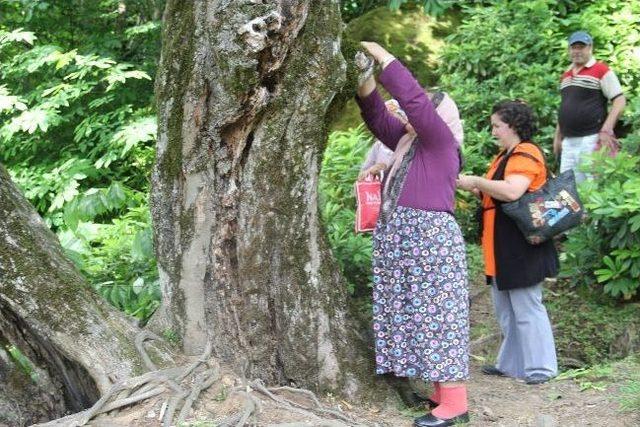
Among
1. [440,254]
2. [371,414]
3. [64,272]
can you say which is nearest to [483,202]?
[440,254]

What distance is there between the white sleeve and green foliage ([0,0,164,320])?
4.62 meters

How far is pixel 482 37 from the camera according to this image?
10758 mm

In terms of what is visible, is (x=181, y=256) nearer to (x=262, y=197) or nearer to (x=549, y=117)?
(x=262, y=197)

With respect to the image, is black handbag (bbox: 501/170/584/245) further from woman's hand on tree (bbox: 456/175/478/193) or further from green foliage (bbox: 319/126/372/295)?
green foliage (bbox: 319/126/372/295)

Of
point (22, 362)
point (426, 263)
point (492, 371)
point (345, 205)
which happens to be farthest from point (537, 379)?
point (22, 362)

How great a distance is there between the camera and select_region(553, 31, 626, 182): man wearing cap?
7.74 meters

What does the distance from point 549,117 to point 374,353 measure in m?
5.79

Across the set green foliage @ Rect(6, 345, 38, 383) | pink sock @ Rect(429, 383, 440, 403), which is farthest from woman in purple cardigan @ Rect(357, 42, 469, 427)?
green foliage @ Rect(6, 345, 38, 383)

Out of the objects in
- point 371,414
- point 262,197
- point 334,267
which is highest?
point 262,197

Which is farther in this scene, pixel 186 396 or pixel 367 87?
pixel 367 87

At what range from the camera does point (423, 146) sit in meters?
4.34

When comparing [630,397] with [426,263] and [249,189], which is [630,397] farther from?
[249,189]

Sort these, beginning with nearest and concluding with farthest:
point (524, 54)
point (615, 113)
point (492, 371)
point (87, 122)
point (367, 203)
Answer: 1. point (367, 203)
2. point (492, 371)
3. point (615, 113)
4. point (87, 122)
5. point (524, 54)

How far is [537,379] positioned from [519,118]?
1.77m
